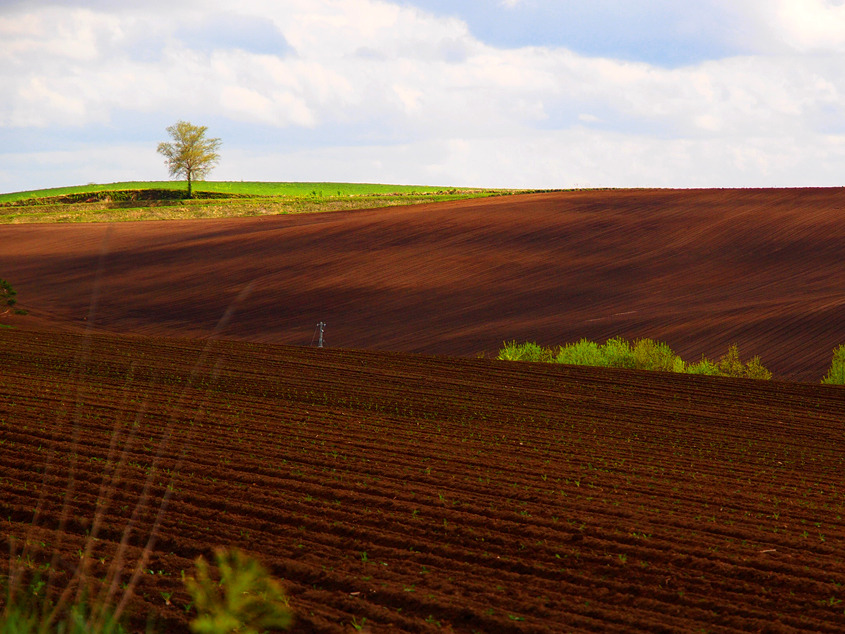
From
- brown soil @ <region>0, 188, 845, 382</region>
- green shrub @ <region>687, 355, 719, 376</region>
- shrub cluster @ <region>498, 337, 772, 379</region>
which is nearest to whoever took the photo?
shrub cluster @ <region>498, 337, 772, 379</region>

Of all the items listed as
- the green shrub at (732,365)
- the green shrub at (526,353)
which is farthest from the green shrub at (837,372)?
the green shrub at (526,353)

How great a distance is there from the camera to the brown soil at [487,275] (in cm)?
3388

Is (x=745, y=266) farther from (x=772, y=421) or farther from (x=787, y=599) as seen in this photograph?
(x=787, y=599)

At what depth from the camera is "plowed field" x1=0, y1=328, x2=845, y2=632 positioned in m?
6.97

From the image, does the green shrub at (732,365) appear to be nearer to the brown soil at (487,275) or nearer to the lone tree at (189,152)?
the brown soil at (487,275)

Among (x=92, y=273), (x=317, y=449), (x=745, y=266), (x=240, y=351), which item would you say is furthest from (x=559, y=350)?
(x=92, y=273)

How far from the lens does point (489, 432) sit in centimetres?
1524

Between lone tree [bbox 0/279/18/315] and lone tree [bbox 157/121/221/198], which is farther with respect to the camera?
lone tree [bbox 157/121/221/198]

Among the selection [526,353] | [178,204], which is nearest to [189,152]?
[178,204]

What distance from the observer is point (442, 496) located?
33.0 ft

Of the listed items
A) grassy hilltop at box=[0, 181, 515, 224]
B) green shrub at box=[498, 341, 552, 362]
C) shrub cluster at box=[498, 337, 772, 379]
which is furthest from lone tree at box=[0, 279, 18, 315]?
grassy hilltop at box=[0, 181, 515, 224]

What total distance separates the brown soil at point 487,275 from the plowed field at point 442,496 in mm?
13830

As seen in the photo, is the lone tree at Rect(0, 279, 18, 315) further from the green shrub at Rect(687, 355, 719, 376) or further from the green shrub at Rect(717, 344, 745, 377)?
the green shrub at Rect(717, 344, 745, 377)

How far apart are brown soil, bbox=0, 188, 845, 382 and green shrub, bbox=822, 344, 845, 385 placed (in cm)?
74
